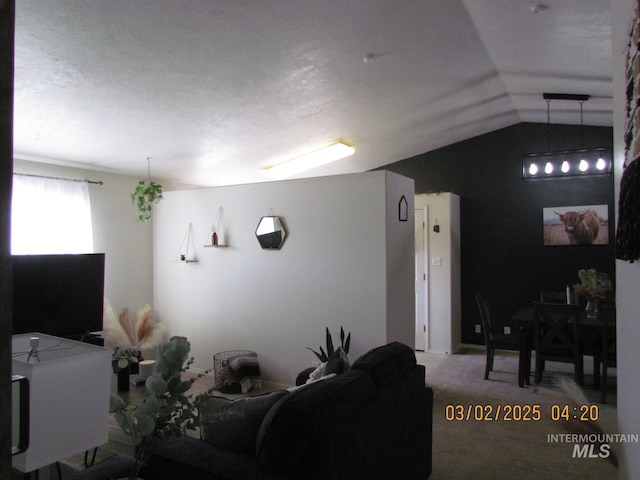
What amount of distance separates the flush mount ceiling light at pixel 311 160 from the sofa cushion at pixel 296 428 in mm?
4223

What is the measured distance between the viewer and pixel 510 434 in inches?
139

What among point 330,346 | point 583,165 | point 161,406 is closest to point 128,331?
point 330,346

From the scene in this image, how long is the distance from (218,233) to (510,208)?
4.03 meters

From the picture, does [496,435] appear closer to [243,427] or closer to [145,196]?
[243,427]

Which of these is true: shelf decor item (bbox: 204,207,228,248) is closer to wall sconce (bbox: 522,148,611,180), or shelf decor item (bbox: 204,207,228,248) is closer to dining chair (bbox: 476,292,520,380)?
dining chair (bbox: 476,292,520,380)

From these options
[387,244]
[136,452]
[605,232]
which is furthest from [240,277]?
[605,232]

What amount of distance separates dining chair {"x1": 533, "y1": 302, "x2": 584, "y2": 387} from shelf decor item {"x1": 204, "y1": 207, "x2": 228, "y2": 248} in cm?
329

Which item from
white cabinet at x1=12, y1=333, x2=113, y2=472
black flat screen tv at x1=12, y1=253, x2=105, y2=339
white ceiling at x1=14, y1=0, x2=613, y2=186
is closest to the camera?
white cabinet at x1=12, y1=333, x2=113, y2=472

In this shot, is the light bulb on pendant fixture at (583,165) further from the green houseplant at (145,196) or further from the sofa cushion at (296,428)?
the green houseplant at (145,196)

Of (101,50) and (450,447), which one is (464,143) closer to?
(450,447)

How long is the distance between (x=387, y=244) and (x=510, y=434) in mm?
1827

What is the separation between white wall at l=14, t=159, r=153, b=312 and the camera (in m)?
5.13

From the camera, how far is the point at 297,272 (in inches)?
181

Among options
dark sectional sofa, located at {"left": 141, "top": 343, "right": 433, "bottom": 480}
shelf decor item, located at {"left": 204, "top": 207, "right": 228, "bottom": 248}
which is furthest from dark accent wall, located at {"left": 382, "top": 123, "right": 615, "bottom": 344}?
dark sectional sofa, located at {"left": 141, "top": 343, "right": 433, "bottom": 480}
